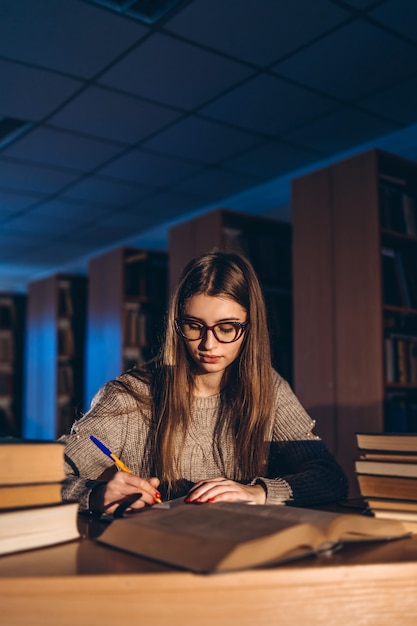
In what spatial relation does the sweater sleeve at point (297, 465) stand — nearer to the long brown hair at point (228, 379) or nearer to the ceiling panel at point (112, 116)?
the long brown hair at point (228, 379)

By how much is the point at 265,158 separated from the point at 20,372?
4.68 m

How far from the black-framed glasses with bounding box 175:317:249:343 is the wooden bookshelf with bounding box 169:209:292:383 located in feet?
8.59

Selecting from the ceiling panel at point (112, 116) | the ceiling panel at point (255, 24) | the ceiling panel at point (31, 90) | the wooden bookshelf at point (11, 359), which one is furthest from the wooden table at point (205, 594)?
the wooden bookshelf at point (11, 359)

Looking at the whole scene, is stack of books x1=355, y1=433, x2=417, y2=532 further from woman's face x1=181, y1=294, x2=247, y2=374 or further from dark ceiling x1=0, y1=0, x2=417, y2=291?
dark ceiling x1=0, y1=0, x2=417, y2=291

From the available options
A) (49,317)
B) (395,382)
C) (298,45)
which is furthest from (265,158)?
(49,317)

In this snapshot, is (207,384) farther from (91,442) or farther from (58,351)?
(58,351)

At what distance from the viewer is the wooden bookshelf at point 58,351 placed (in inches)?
246

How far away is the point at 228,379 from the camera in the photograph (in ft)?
5.49

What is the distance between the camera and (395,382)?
130 inches

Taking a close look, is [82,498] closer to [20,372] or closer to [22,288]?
[20,372]

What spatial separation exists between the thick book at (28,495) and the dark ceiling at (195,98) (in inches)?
97.8

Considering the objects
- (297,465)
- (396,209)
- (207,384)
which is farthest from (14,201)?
(297,465)

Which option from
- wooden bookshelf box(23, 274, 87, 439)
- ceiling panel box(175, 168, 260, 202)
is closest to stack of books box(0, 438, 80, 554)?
ceiling panel box(175, 168, 260, 202)

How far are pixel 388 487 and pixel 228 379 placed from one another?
0.72m
